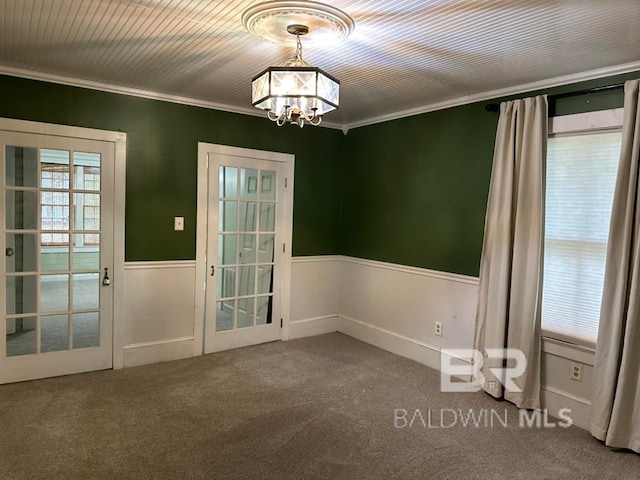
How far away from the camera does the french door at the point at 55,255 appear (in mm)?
3324

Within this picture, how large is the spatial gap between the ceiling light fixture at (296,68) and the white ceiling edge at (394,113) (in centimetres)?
170

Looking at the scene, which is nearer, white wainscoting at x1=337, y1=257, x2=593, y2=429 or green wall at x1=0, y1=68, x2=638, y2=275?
white wainscoting at x1=337, y1=257, x2=593, y2=429

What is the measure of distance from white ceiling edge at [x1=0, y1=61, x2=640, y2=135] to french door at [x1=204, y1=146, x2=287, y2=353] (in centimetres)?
47

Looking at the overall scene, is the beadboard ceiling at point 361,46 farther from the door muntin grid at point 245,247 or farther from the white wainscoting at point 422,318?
the white wainscoting at point 422,318

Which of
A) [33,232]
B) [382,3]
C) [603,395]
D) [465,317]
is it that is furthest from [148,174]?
[603,395]

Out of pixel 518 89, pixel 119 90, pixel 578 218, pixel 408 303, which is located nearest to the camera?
pixel 578 218

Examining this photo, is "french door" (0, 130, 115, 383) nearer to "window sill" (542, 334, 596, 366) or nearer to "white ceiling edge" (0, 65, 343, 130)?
"white ceiling edge" (0, 65, 343, 130)

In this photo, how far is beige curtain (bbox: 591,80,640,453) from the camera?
259cm

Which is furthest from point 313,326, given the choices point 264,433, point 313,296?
point 264,433

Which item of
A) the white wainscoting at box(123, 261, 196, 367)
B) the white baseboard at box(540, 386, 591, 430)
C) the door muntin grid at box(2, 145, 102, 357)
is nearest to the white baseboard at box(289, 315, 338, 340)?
the white wainscoting at box(123, 261, 196, 367)

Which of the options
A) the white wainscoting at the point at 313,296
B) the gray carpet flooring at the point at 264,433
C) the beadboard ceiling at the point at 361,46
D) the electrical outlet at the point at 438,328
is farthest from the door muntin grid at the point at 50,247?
the electrical outlet at the point at 438,328

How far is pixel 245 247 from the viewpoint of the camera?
439 centimetres

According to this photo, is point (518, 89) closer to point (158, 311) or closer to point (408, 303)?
point (408, 303)

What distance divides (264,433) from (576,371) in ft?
6.99
